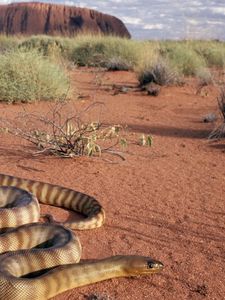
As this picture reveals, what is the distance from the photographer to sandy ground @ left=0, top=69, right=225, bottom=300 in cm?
439

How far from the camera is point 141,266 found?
14.4 ft

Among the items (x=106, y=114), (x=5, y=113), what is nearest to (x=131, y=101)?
(x=106, y=114)

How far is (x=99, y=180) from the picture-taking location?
7250 millimetres

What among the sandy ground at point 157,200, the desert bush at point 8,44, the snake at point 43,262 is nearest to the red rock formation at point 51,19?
the desert bush at point 8,44

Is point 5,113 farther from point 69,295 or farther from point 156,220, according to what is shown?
point 69,295

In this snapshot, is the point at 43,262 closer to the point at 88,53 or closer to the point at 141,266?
the point at 141,266

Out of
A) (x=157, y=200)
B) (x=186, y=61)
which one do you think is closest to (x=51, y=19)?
(x=186, y=61)

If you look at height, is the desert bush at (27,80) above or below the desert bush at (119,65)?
above

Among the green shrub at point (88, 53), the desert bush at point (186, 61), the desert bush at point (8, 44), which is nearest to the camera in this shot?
the desert bush at point (186, 61)

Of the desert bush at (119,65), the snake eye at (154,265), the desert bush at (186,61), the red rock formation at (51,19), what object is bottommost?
the red rock formation at (51,19)

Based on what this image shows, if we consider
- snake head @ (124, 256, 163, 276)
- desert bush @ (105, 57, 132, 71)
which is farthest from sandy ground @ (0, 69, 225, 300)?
desert bush @ (105, 57, 132, 71)

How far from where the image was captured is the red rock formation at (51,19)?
79.9 meters

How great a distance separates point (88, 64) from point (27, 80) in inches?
542

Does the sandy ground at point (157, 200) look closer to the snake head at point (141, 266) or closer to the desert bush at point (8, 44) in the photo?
the snake head at point (141, 266)
